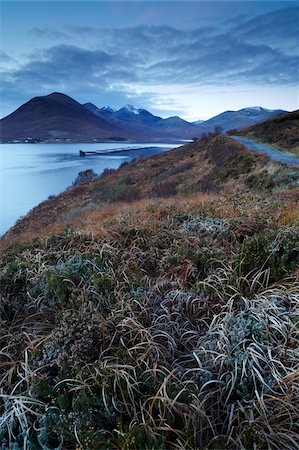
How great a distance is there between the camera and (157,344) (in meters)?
2.84

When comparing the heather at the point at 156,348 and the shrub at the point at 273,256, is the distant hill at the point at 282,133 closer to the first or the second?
the shrub at the point at 273,256

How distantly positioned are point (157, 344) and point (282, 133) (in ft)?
85.5

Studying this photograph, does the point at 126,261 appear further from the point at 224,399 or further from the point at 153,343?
the point at 224,399

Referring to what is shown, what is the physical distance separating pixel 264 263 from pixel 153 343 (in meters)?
1.68

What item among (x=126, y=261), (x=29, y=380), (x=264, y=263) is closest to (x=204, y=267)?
(x=264, y=263)

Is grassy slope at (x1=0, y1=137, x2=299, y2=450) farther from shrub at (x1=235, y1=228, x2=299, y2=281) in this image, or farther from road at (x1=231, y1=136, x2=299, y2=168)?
road at (x1=231, y1=136, x2=299, y2=168)

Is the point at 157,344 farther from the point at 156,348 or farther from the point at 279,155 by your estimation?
the point at 279,155

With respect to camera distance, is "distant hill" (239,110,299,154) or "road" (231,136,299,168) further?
"distant hill" (239,110,299,154)

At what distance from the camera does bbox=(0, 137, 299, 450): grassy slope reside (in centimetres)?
220

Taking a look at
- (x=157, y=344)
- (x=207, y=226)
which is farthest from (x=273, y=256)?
(x=157, y=344)

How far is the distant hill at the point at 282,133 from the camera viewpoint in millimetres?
21891

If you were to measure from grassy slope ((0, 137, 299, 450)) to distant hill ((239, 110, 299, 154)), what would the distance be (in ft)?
55.4

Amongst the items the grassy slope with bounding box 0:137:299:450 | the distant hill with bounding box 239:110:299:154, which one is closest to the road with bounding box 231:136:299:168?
the distant hill with bounding box 239:110:299:154

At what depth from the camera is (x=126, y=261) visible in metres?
4.52
